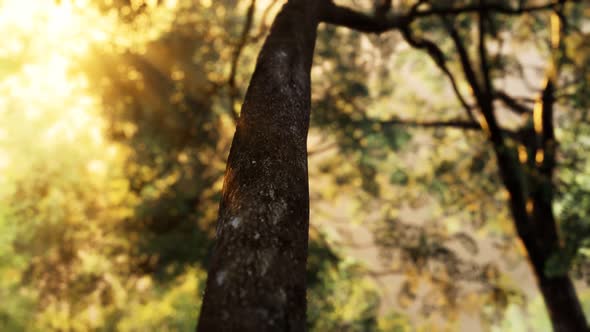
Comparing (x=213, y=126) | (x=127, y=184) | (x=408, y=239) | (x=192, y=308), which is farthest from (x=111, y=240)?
(x=408, y=239)

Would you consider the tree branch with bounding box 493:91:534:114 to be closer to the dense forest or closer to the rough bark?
the dense forest

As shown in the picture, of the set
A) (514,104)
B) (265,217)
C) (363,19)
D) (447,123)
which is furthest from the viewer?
(514,104)

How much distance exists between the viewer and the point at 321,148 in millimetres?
15164

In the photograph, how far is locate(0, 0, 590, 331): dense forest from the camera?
26.2 ft

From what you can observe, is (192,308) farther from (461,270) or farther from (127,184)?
(461,270)

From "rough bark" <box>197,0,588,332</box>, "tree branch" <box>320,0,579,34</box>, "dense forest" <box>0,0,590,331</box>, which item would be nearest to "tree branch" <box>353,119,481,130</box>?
"dense forest" <box>0,0,590,331</box>

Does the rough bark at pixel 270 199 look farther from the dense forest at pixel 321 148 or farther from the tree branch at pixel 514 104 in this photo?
the tree branch at pixel 514 104

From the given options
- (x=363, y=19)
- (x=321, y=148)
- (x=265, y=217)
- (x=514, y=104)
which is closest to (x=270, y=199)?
(x=265, y=217)

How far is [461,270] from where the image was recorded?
12531 mm

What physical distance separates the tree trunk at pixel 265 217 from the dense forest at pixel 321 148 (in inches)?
4.9

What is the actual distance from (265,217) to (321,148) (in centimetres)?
1352

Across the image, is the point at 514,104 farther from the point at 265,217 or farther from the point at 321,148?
the point at 265,217

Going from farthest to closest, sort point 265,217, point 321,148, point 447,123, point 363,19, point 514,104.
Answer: point 321,148 < point 514,104 < point 447,123 < point 363,19 < point 265,217

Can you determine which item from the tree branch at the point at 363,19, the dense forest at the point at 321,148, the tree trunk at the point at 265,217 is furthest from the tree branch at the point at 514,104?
the tree trunk at the point at 265,217
